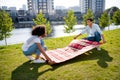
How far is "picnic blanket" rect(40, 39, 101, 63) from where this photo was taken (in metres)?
6.14

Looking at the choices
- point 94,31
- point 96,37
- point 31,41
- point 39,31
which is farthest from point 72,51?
point 31,41

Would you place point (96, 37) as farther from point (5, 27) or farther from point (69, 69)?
point (5, 27)

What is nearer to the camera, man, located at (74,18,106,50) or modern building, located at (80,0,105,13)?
man, located at (74,18,106,50)

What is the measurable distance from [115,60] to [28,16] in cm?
10563

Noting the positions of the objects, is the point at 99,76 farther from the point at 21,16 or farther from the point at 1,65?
the point at 21,16

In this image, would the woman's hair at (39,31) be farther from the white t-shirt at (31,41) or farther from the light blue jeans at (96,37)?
the light blue jeans at (96,37)

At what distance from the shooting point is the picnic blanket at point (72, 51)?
6.14m

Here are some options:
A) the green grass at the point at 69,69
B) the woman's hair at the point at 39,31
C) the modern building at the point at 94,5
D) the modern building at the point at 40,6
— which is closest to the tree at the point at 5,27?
the green grass at the point at 69,69

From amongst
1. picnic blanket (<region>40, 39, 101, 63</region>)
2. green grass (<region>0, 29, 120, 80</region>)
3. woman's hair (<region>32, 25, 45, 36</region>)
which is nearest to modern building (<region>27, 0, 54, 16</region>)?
picnic blanket (<region>40, 39, 101, 63</region>)

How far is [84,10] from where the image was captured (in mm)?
144750

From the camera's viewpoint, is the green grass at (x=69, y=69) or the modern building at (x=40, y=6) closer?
the green grass at (x=69, y=69)

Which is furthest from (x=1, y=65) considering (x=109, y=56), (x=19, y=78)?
(x=109, y=56)

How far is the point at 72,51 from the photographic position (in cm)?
688

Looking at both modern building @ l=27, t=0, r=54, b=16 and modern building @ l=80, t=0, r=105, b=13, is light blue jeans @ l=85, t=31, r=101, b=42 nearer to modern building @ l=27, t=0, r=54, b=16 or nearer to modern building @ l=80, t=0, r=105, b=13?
modern building @ l=27, t=0, r=54, b=16
